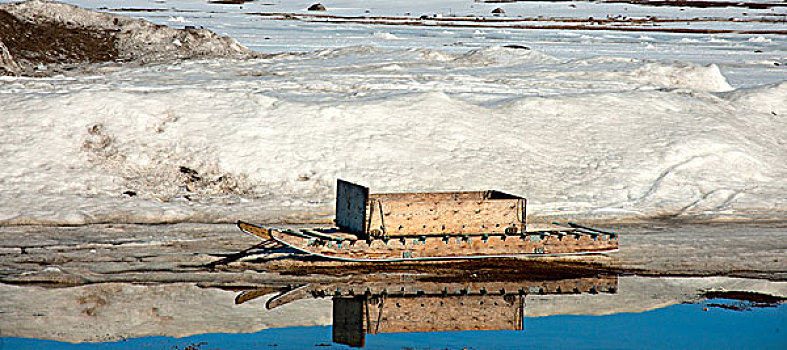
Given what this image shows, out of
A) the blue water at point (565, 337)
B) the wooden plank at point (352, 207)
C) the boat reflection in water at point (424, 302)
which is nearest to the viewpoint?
the blue water at point (565, 337)

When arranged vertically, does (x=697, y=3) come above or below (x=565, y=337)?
above

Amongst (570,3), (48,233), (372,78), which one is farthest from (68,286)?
(570,3)

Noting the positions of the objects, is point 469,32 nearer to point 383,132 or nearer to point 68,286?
point 383,132

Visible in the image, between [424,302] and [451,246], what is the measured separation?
→ 1.81 meters

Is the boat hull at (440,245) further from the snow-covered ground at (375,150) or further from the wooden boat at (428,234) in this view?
the snow-covered ground at (375,150)

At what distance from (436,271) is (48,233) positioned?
5.55 metres

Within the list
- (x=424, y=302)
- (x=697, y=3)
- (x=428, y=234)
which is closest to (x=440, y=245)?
(x=428, y=234)

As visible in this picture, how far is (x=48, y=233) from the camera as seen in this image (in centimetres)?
1374

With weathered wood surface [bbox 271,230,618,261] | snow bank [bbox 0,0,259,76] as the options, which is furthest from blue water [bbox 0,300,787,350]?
snow bank [bbox 0,0,259,76]

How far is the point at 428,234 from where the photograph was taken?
1274cm

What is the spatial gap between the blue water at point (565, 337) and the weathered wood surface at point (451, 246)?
2295mm

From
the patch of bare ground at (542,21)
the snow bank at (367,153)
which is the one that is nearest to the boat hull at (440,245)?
the snow bank at (367,153)

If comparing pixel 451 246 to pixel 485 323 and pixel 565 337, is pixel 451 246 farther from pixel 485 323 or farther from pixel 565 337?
pixel 565 337

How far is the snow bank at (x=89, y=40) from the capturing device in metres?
33.1
